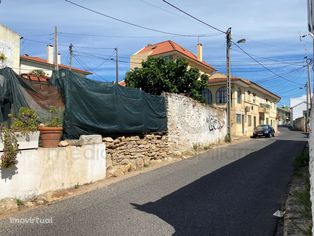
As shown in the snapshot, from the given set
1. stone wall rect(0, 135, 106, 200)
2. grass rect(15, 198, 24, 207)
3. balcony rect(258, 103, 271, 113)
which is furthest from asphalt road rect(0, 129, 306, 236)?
balcony rect(258, 103, 271, 113)

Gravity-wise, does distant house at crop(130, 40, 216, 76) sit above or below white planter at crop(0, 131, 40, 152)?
above

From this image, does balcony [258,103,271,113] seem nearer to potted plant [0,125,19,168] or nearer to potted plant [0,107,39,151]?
potted plant [0,107,39,151]

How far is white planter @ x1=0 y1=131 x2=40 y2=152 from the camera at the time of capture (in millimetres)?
7211

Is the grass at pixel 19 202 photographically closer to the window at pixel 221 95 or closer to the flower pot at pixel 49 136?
the flower pot at pixel 49 136

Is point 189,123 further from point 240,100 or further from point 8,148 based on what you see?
point 240,100

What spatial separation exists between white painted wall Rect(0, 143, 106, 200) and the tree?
1440 cm

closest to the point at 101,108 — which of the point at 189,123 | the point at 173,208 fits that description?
the point at 173,208

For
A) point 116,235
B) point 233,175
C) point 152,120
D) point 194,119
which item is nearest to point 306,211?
point 116,235

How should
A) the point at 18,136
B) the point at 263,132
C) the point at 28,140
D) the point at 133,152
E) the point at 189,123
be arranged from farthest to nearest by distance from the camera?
the point at 263,132
the point at 189,123
the point at 133,152
the point at 28,140
the point at 18,136

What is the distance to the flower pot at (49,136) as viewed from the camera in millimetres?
8070

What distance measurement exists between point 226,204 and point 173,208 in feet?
3.63

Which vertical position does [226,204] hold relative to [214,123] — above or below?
below

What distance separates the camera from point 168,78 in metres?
24.2

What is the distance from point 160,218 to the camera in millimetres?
6102
